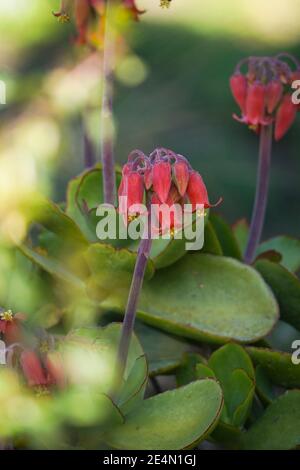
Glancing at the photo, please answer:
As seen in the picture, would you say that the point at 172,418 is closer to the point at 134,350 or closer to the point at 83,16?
the point at 134,350

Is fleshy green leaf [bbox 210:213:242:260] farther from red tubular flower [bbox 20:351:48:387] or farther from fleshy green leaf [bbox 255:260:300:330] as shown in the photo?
red tubular flower [bbox 20:351:48:387]

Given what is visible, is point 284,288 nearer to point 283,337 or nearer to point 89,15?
point 283,337

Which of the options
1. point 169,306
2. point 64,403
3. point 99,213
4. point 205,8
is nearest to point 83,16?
point 99,213

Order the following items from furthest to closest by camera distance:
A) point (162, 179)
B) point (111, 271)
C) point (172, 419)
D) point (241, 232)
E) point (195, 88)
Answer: point (195, 88) → point (241, 232) → point (111, 271) → point (172, 419) → point (162, 179)

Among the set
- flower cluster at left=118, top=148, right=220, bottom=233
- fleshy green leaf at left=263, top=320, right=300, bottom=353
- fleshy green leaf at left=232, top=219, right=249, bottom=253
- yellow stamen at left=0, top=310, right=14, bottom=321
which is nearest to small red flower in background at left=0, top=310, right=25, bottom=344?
yellow stamen at left=0, top=310, right=14, bottom=321

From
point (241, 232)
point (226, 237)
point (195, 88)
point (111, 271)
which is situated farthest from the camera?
point (195, 88)

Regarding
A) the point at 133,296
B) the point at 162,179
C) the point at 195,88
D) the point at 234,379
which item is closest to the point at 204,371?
the point at 234,379
